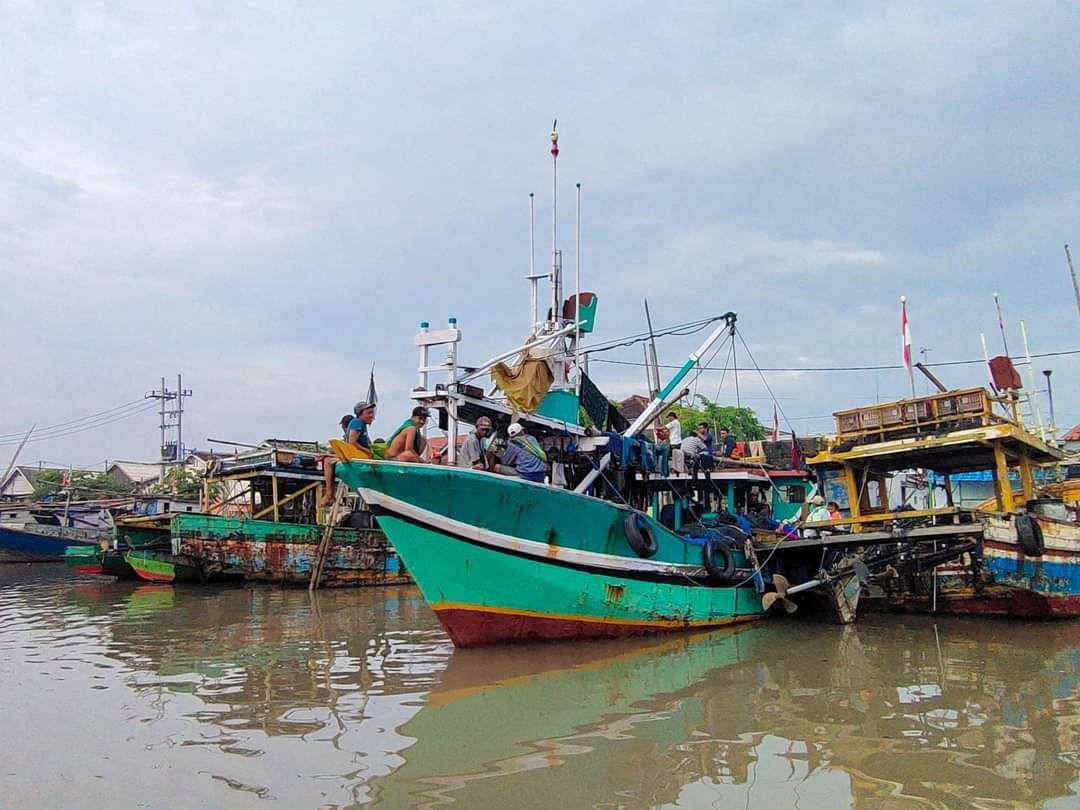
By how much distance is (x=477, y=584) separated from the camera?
927 centimetres

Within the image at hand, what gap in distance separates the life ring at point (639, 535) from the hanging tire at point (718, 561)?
4.23 ft

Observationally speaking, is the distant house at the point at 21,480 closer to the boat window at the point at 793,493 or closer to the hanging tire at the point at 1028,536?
the boat window at the point at 793,493

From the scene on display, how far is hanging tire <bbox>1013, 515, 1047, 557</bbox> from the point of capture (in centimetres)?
1121

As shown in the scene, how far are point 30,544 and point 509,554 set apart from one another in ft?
92.3

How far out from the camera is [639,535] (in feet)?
33.1

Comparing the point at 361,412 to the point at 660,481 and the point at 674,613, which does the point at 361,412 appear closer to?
the point at 674,613

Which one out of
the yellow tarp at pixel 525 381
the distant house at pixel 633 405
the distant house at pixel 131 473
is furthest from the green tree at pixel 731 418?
the distant house at pixel 131 473

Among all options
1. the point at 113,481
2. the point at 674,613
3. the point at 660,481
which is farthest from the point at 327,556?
the point at 113,481

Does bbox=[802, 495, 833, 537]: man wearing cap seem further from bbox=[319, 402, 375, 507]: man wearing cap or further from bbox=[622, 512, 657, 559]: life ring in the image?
bbox=[319, 402, 375, 507]: man wearing cap

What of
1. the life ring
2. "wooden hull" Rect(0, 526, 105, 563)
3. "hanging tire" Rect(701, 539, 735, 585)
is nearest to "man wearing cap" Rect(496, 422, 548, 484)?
the life ring

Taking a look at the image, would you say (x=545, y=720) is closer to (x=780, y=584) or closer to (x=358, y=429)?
(x=358, y=429)

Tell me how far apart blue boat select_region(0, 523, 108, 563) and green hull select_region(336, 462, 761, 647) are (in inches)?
962

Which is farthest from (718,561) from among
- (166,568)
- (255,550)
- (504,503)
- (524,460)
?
(166,568)

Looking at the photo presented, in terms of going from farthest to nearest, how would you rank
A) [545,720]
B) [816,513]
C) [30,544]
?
[30,544] < [816,513] < [545,720]
